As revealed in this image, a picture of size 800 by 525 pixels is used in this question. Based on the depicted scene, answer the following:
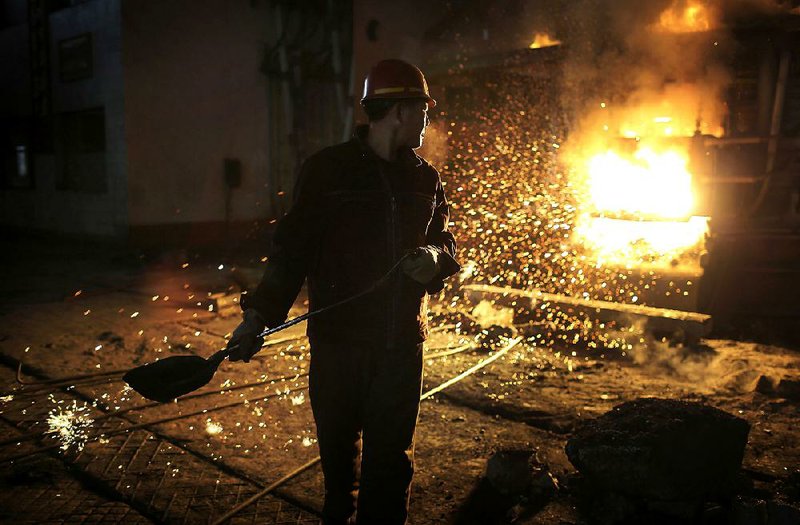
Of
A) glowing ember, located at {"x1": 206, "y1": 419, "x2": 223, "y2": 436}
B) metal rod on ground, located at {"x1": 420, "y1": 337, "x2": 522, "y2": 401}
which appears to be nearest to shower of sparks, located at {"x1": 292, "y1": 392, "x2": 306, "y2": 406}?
glowing ember, located at {"x1": 206, "y1": 419, "x2": 223, "y2": 436}

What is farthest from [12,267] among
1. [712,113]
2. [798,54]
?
[798,54]

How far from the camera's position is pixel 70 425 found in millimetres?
4402

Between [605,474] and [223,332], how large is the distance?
5102 millimetres

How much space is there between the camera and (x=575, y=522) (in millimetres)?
3213

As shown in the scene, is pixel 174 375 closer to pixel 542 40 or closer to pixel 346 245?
pixel 346 245

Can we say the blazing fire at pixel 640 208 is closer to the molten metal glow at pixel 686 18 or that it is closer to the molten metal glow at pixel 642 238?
the molten metal glow at pixel 642 238

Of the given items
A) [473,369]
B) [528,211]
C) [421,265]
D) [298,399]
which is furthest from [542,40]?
[421,265]

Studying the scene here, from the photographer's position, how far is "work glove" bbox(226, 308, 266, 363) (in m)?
2.51

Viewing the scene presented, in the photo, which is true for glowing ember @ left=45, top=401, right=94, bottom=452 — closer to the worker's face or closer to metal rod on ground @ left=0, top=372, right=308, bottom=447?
metal rod on ground @ left=0, top=372, right=308, bottom=447

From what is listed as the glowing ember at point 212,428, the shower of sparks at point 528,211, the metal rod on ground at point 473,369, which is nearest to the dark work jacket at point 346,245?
the glowing ember at point 212,428

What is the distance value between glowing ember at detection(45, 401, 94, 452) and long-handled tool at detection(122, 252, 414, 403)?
6.04ft

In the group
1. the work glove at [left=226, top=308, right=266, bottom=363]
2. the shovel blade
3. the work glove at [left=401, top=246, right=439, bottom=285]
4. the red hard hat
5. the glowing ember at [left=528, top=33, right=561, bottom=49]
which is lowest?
the shovel blade

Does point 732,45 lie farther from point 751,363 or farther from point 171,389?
point 171,389

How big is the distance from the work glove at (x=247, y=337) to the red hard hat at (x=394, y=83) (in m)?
1.05
